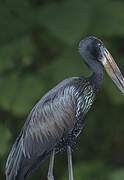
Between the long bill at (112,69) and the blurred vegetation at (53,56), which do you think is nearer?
the long bill at (112,69)

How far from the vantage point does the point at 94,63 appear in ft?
16.4

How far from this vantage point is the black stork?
495 cm

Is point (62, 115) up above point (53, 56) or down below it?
below

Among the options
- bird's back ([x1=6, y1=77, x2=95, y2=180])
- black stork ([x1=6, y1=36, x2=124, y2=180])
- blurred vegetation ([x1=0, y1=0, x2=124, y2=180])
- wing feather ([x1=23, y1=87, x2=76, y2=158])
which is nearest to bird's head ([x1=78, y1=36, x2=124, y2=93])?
black stork ([x1=6, y1=36, x2=124, y2=180])

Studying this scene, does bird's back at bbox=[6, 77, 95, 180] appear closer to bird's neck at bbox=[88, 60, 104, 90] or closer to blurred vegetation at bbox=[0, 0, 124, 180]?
bird's neck at bbox=[88, 60, 104, 90]

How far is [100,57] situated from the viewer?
4.99 m

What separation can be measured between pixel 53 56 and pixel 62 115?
2.96 m

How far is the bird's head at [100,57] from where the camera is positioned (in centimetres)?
494

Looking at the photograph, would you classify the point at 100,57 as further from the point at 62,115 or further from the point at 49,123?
the point at 49,123

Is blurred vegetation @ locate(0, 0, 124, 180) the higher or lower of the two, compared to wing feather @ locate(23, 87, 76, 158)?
higher

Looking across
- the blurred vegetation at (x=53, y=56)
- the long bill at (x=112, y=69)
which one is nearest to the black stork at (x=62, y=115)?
the long bill at (x=112, y=69)

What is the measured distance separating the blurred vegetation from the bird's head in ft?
6.09

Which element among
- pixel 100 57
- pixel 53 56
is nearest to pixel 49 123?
pixel 100 57

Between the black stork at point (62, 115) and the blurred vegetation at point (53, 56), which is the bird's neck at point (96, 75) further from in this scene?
the blurred vegetation at point (53, 56)
